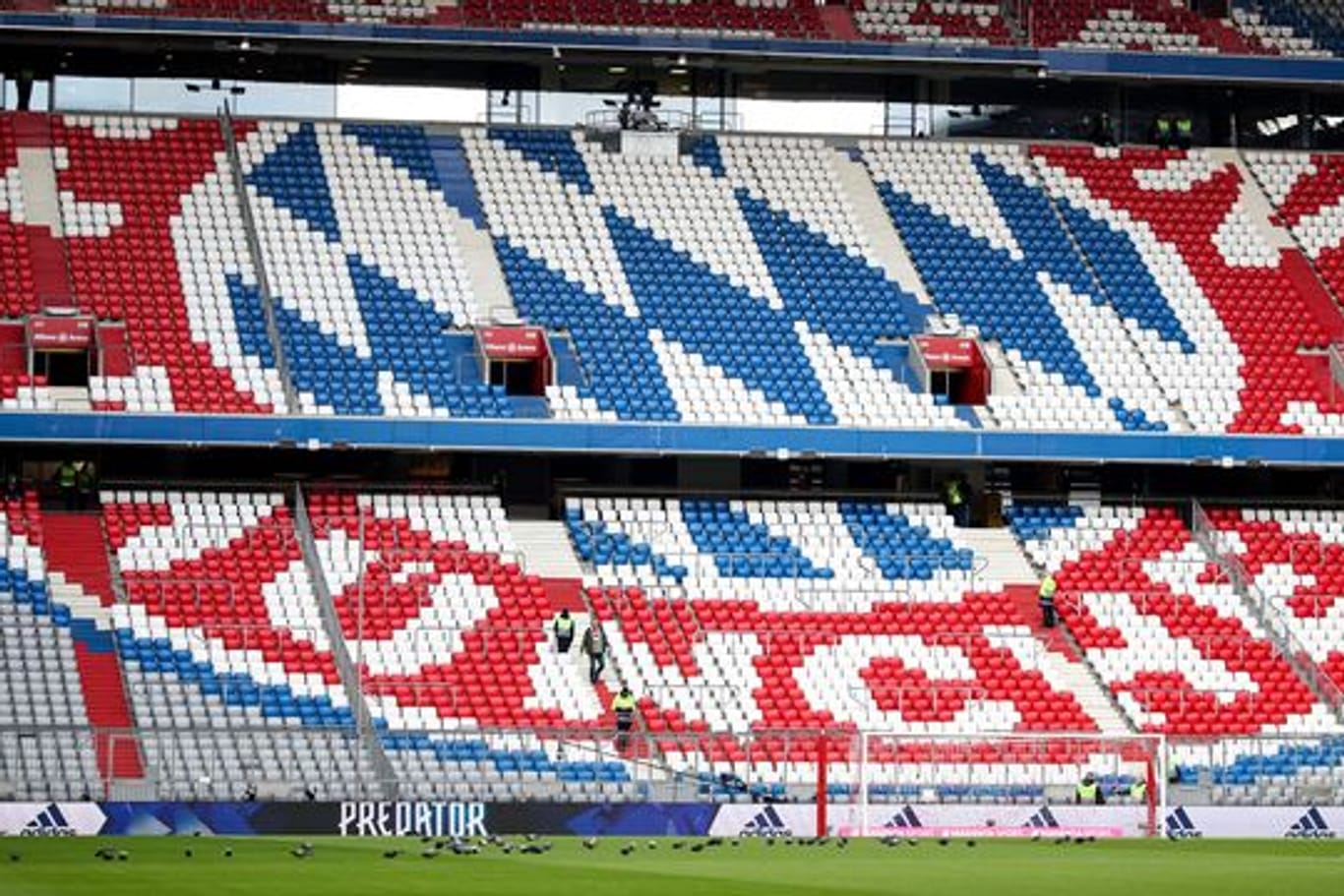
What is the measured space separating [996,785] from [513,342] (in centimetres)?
1756

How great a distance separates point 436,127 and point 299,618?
656 inches

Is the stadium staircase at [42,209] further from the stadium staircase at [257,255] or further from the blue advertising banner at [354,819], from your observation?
the blue advertising banner at [354,819]

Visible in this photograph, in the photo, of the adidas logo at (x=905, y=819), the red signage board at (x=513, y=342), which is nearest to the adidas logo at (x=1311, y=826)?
the adidas logo at (x=905, y=819)

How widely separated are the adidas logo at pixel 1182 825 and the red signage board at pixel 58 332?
80.1 feet

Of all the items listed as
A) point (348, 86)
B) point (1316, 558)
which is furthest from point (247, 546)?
point (1316, 558)

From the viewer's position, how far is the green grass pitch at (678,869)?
32.5 meters

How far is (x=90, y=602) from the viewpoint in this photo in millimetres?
58125

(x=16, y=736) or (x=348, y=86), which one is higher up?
Result: (x=348, y=86)

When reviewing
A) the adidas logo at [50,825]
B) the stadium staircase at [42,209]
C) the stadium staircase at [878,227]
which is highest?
the stadium staircase at [42,209]

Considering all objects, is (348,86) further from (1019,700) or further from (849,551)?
(1019,700)

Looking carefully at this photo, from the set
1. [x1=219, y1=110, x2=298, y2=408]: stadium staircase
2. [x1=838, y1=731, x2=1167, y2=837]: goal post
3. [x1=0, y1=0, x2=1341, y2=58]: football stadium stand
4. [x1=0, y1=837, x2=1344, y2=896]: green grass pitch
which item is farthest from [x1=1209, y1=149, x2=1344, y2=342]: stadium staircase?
[x1=0, y1=837, x2=1344, y2=896]: green grass pitch

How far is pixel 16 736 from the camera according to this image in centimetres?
4875

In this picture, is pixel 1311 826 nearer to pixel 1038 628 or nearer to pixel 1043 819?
pixel 1043 819

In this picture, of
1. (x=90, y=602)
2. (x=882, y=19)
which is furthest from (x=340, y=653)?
(x=882, y=19)
